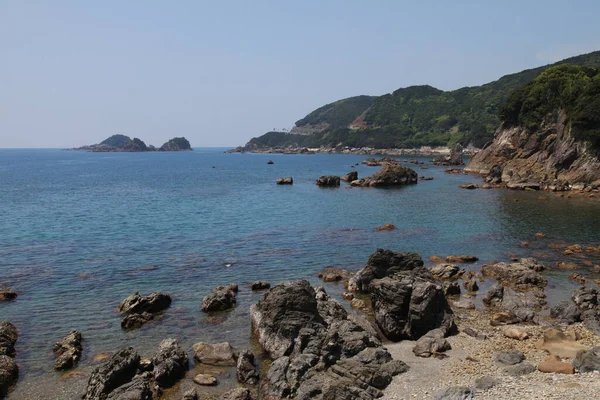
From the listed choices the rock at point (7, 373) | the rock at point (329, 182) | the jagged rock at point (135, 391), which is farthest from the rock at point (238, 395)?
the rock at point (329, 182)

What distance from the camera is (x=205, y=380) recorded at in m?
23.0

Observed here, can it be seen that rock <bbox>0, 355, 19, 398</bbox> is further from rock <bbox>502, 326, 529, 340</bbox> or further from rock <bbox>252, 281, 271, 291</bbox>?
rock <bbox>502, 326, 529, 340</bbox>

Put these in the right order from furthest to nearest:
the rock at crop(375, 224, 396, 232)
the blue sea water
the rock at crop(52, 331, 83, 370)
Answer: the rock at crop(375, 224, 396, 232)
the blue sea water
the rock at crop(52, 331, 83, 370)

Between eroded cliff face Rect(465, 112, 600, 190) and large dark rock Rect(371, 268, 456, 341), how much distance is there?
77082 millimetres

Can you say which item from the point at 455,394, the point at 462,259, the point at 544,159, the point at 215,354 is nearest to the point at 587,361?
the point at 455,394

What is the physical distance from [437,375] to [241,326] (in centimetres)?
1399

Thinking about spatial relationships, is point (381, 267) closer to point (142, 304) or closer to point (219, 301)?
point (219, 301)

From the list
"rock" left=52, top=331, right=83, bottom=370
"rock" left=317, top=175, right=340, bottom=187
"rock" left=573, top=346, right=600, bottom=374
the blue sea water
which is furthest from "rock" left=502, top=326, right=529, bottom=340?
"rock" left=317, top=175, right=340, bottom=187

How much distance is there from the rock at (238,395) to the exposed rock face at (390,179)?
97.2m

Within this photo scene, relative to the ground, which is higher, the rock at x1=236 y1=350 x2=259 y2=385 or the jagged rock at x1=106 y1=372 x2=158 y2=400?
the jagged rock at x1=106 y1=372 x2=158 y2=400

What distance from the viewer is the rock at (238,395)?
2077 centimetres

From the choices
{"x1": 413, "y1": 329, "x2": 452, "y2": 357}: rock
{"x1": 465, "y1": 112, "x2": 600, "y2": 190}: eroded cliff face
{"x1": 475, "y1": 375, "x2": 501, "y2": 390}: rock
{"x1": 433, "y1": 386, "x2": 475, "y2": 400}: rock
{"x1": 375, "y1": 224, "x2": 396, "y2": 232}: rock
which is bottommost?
{"x1": 375, "y1": 224, "x2": 396, "y2": 232}: rock

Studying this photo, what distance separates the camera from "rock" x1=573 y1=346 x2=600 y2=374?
2028 cm

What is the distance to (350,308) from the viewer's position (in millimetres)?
33562
